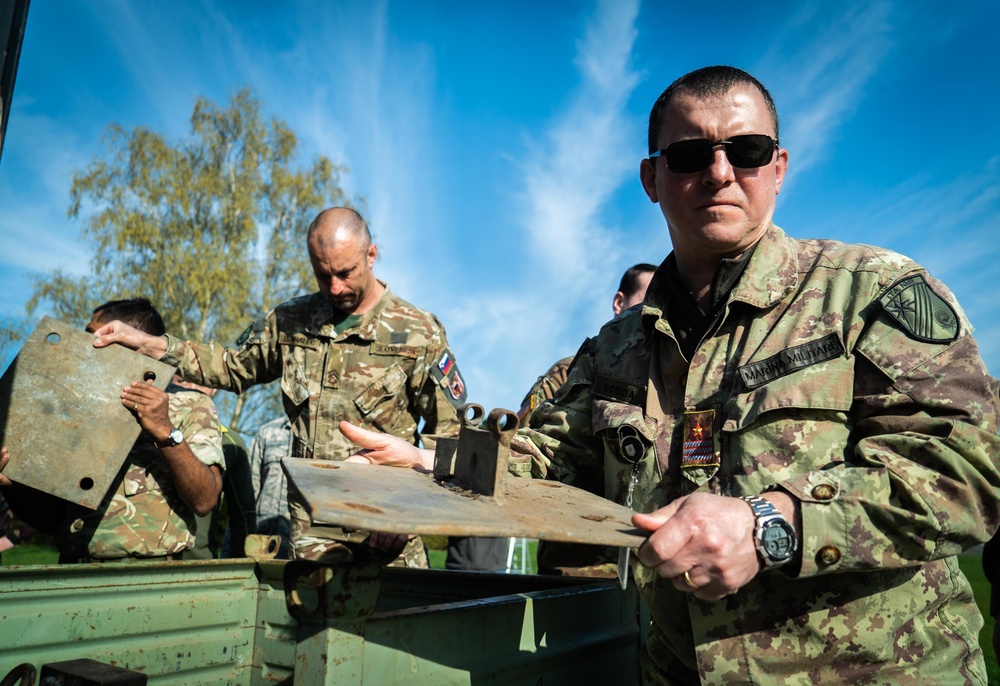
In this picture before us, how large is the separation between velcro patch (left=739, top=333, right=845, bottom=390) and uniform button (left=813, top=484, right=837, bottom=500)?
12.9 inches

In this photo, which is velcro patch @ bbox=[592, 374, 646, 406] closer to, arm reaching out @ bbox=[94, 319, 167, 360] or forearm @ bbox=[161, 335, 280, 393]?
arm reaching out @ bbox=[94, 319, 167, 360]

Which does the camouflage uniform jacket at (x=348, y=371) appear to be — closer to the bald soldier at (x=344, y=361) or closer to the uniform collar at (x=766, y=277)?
the bald soldier at (x=344, y=361)

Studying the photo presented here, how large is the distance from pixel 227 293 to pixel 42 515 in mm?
15061

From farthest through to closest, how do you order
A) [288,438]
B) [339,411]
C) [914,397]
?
[288,438], [339,411], [914,397]

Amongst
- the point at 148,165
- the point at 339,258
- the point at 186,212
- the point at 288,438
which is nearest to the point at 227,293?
the point at 186,212

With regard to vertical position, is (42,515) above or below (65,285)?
below

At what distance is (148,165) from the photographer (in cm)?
1802

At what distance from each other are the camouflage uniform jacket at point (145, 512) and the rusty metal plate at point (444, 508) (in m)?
2.07

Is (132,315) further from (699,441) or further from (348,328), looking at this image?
(699,441)

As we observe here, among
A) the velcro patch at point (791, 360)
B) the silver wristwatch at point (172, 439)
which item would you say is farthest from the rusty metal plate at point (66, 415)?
the velcro patch at point (791, 360)

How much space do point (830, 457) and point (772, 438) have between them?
0.12 metres

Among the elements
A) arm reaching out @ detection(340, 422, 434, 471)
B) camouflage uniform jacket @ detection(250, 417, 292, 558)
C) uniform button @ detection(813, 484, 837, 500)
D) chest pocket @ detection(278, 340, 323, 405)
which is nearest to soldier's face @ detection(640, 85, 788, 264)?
uniform button @ detection(813, 484, 837, 500)

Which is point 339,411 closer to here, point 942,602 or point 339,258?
point 339,258

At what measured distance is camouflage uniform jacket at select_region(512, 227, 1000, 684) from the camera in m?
1.40
